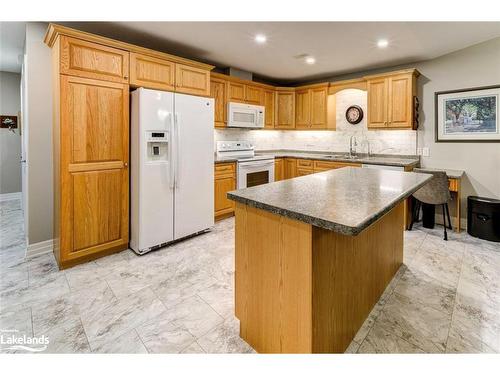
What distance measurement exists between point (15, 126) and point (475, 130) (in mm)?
7668

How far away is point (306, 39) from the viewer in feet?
10.9

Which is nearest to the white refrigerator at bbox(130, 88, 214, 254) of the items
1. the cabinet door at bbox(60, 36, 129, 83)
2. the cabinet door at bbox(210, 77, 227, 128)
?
the cabinet door at bbox(60, 36, 129, 83)

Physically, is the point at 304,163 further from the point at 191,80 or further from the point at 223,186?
the point at 191,80

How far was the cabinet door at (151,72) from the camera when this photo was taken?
2918 mm

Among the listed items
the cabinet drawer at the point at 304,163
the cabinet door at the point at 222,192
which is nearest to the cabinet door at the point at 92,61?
the cabinet door at the point at 222,192

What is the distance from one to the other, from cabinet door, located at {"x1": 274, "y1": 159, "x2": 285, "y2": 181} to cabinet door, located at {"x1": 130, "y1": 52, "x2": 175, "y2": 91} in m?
2.47

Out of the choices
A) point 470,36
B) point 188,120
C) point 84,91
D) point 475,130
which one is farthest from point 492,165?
point 84,91

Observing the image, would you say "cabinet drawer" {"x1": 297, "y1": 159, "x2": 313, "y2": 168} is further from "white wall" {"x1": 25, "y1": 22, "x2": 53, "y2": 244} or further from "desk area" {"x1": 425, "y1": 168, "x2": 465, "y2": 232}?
"white wall" {"x1": 25, "y1": 22, "x2": 53, "y2": 244}

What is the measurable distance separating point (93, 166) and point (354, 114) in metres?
4.05

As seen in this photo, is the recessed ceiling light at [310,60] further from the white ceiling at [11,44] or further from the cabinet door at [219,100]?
the white ceiling at [11,44]

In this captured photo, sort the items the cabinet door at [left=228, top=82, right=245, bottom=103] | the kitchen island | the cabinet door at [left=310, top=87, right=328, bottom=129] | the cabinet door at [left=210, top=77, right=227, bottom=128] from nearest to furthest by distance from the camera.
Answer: the kitchen island, the cabinet door at [left=210, top=77, right=227, bottom=128], the cabinet door at [left=228, top=82, right=245, bottom=103], the cabinet door at [left=310, top=87, right=328, bottom=129]

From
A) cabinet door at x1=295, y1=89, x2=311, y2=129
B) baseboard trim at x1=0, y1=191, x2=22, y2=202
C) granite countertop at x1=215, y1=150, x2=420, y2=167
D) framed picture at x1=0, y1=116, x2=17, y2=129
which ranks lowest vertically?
baseboard trim at x1=0, y1=191, x2=22, y2=202

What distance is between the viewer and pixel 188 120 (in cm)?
323

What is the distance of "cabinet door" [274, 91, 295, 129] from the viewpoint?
539 centimetres
